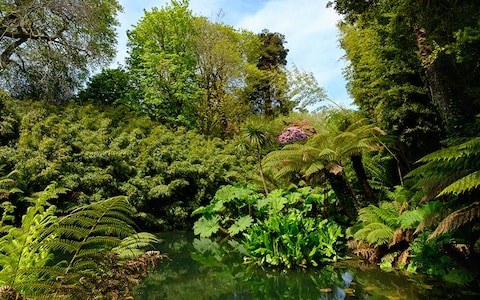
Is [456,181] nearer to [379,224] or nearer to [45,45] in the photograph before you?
[379,224]

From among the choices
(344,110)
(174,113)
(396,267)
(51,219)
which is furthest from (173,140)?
(51,219)

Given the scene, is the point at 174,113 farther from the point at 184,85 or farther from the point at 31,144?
the point at 31,144

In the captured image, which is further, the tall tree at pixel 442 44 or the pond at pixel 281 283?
the tall tree at pixel 442 44

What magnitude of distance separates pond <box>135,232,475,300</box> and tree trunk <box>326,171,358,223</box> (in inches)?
62.2

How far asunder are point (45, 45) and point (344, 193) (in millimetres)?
11271

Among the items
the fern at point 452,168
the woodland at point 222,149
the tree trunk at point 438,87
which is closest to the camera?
the woodland at point 222,149

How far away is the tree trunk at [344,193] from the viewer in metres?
6.36

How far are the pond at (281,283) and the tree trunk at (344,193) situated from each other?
1580 millimetres

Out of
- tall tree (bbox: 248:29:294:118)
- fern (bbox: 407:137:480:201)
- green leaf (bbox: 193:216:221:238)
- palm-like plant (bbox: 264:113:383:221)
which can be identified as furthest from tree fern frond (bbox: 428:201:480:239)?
tall tree (bbox: 248:29:294:118)

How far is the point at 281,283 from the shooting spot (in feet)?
13.6

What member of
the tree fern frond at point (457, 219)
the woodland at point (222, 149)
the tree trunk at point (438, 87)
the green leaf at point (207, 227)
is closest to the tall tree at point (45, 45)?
the woodland at point (222, 149)

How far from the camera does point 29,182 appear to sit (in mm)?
8609

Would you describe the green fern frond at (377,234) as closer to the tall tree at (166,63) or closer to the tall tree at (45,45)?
the tall tree at (166,63)

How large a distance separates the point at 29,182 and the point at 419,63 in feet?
29.8
